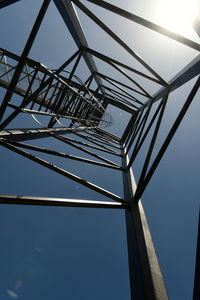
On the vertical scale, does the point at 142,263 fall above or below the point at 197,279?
below

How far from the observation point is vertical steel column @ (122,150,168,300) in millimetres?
2300

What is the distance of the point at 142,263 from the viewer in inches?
103

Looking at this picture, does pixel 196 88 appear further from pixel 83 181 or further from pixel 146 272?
pixel 146 272

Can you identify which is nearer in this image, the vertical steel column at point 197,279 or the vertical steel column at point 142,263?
the vertical steel column at point 197,279

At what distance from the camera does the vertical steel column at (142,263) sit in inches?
90.6

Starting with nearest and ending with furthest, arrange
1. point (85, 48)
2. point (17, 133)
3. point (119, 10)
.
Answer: point (119, 10) → point (17, 133) → point (85, 48)

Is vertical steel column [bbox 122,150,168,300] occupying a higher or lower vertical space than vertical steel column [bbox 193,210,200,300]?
lower

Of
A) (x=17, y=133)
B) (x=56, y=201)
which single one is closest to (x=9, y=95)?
(x=17, y=133)

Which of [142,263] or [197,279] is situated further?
[142,263]

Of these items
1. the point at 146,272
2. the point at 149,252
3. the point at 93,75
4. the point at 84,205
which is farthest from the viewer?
the point at 93,75

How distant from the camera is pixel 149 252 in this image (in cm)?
271

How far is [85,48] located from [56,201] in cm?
523

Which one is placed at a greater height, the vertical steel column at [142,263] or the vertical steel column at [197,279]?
the vertical steel column at [197,279]

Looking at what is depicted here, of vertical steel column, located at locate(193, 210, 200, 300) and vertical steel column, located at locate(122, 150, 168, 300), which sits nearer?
vertical steel column, located at locate(193, 210, 200, 300)
